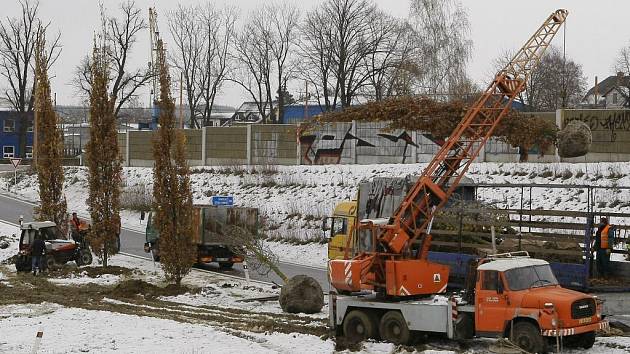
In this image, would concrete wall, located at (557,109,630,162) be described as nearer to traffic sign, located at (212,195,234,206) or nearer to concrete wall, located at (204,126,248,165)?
traffic sign, located at (212,195,234,206)

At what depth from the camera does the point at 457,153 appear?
20094mm

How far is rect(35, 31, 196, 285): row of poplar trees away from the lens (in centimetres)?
2644

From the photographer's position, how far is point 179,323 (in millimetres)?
19547

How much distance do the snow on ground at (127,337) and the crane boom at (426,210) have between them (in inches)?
69.3

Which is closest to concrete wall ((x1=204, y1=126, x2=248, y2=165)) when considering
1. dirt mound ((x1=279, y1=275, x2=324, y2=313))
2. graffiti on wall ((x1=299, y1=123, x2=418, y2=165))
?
graffiti on wall ((x1=299, y1=123, x2=418, y2=165))

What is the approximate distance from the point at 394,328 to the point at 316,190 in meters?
26.9

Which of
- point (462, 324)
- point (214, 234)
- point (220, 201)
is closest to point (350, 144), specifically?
point (220, 201)

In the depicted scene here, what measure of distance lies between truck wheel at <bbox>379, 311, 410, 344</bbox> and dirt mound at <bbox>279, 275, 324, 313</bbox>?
432cm

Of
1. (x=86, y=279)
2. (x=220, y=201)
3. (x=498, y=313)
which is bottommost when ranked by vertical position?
(x=86, y=279)

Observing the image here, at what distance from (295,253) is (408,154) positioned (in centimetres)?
1152

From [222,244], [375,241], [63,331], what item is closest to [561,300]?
[375,241]

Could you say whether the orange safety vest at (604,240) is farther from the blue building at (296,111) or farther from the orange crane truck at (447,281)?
the blue building at (296,111)

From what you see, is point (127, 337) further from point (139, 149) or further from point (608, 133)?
point (139, 149)

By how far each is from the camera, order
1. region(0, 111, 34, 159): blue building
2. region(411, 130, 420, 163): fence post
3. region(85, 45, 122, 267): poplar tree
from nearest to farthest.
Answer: region(85, 45, 122, 267): poplar tree
region(411, 130, 420, 163): fence post
region(0, 111, 34, 159): blue building
